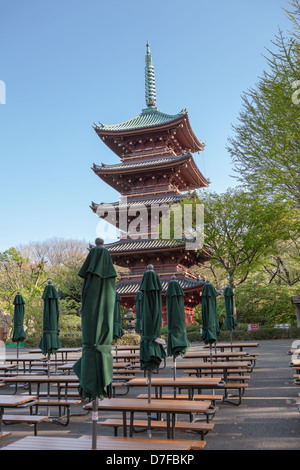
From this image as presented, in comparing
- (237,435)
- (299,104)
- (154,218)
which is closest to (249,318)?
(154,218)

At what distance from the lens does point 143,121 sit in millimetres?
35469

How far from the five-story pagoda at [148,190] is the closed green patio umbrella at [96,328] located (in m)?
23.2

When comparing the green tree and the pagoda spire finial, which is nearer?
the green tree

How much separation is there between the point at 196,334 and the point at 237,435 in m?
19.4

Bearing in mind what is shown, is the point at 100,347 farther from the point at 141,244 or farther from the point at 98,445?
the point at 141,244

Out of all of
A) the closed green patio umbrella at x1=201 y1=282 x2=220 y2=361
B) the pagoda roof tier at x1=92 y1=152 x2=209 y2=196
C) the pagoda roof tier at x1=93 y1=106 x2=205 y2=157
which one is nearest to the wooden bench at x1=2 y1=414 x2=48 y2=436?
the closed green patio umbrella at x1=201 y1=282 x2=220 y2=361

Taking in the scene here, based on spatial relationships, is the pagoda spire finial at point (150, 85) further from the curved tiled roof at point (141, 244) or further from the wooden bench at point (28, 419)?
the wooden bench at point (28, 419)

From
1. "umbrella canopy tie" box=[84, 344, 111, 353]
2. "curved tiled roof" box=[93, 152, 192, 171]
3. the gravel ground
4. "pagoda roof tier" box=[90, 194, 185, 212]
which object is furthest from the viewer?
"pagoda roof tier" box=[90, 194, 185, 212]

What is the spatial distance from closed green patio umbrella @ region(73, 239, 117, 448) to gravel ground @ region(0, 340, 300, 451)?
2.38 metres

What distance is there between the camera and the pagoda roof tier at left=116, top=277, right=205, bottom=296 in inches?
1076

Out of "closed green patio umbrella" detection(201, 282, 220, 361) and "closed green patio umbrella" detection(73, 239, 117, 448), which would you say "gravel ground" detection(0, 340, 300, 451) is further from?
"closed green patio umbrella" detection(73, 239, 117, 448)

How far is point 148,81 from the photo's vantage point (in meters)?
41.1

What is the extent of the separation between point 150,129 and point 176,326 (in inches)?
1064

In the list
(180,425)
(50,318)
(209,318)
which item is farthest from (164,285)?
(180,425)
